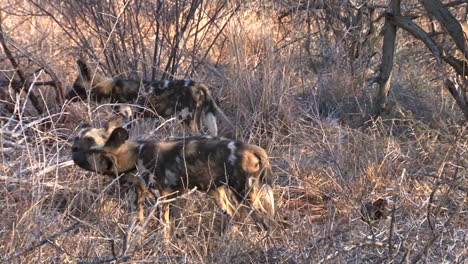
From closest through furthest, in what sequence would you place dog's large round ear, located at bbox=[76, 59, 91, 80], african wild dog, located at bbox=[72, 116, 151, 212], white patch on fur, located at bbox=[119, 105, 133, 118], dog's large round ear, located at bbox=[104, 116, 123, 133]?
1. african wild dog, located at bbox=[72, 116, 151, 212]
2. dog's large round ear, located at bbox=[104, 116, 123, 133]
3. white patch on fur, located at bbox=[119, 105, 133, 118]
4. dog's large round ear, located at bbox=[76, 59, 91, 80]

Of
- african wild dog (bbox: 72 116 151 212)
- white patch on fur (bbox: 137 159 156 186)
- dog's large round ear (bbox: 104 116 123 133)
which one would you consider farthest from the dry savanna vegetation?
dog's large round ear (bbox: 104 116 123 133)

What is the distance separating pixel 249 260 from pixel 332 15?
16.1ft

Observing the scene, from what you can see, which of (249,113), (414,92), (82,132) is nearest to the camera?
(82,132)

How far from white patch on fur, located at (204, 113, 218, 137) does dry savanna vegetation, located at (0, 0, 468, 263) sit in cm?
14

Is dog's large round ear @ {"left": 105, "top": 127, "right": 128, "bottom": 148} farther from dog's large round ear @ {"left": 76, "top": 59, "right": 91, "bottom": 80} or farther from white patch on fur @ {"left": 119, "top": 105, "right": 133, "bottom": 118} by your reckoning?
dog's large round ear @ {"left": 76, "top": 59, "right": 91, "bottom": 80}

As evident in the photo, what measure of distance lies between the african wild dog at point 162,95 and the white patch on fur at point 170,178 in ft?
5.80

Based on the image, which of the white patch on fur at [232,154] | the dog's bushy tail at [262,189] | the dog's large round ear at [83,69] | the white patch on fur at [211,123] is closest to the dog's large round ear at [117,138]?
the white patch on fur at [232,154]

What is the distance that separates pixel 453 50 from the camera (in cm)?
844

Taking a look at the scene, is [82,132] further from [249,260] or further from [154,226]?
[249,260]

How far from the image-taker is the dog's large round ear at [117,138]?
4770 mm

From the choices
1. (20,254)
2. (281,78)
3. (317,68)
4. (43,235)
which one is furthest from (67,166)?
(317,68)

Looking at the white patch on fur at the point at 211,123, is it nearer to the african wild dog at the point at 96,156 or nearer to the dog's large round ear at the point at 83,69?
the dog's large round ear at the point at 83,69

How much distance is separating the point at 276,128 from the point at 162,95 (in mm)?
1026

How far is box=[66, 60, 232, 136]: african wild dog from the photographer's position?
678 cm
